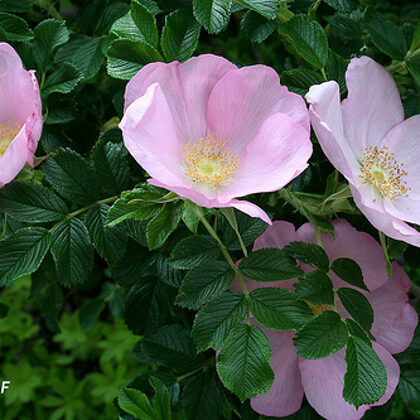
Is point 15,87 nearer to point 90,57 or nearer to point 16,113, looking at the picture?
point 16,113

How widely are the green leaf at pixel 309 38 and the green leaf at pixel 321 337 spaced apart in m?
0.36

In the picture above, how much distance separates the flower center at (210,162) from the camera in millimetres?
772

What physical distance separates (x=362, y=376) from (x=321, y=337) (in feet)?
0.22

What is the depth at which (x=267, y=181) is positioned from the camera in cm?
66

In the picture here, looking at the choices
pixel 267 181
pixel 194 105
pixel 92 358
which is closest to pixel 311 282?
pixel 267 181

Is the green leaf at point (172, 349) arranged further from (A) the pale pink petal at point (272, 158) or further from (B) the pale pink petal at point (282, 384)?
(A) the pale pink petal at point (272, 158)

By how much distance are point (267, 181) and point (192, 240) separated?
6.3 inches

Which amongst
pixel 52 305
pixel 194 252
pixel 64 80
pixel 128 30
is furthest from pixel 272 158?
pixel 52 305

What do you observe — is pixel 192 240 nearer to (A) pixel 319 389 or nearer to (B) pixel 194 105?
(B) pixel 194 105

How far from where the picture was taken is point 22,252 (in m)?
0.76

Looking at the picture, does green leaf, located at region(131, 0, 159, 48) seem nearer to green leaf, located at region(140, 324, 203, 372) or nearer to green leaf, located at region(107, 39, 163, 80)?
green leaf, located at region(107, 39, 163, 80)

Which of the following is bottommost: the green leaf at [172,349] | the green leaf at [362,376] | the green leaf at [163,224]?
the green leaf at [172,349]

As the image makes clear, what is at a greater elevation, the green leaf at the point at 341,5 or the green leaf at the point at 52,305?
the green leaf at the point at 341,5

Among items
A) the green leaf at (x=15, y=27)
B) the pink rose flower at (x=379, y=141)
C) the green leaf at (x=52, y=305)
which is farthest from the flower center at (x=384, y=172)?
the green leaf at (x=52, y=305)
